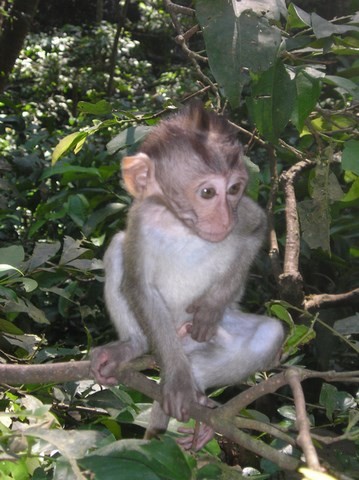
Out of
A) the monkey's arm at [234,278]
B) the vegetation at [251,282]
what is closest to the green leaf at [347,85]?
the vegetation at [251,282]

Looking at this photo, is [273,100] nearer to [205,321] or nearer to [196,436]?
[205,321]

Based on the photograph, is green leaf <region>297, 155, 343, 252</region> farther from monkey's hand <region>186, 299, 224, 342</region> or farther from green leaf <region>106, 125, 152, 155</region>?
green leaf <region>106, 125, 152, 155</region>

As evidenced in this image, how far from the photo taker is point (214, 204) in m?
2.33

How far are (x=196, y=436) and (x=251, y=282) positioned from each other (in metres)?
2.93

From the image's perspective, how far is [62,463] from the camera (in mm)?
1439

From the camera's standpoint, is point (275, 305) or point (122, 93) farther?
point (122, 93)

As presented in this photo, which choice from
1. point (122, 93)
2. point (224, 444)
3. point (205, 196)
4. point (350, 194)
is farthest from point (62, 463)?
point (122, 93)

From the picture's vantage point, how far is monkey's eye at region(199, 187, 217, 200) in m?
2.34

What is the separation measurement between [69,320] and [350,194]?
9.51 ft

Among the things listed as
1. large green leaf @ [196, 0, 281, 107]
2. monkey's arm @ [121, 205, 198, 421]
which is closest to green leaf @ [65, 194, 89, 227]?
monkey's arm @ [121, 205, 198, 421]

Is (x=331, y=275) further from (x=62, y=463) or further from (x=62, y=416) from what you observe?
(x=62, y=463)

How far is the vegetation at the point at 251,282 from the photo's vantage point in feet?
4.85

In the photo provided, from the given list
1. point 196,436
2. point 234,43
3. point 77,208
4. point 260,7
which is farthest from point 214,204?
point 77,208

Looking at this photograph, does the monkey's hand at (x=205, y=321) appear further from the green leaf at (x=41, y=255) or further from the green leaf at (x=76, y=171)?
the green leaf at (x=76, y=171)
